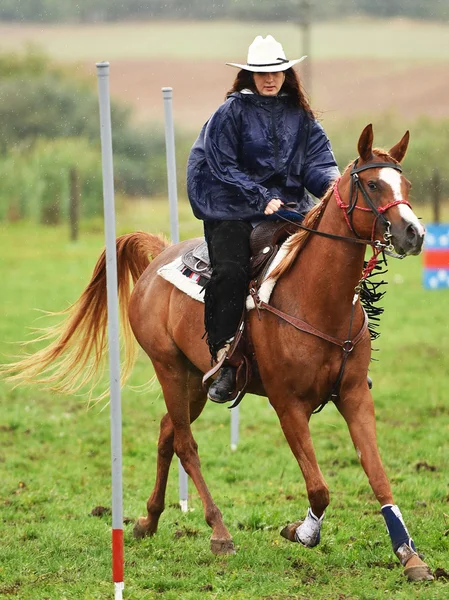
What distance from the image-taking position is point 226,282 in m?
6.30

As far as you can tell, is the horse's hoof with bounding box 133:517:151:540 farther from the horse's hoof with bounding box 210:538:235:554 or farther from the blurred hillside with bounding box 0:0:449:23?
the blurred hillside with bounding box 0:0:449:23

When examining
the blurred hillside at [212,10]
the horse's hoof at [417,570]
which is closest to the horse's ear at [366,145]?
the horse's hoof at [417,570]

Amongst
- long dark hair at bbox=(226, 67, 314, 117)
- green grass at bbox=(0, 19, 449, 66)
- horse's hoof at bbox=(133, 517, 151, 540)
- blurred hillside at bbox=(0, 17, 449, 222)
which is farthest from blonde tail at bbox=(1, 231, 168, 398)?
green grass at bbox=(0, 19, 449, 66)

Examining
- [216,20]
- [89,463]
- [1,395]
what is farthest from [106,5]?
[89,463]

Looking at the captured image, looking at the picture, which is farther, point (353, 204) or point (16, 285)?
point (16, 285)

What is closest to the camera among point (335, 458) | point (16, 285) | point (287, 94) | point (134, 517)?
point (287, 94)

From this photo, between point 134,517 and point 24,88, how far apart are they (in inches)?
1330

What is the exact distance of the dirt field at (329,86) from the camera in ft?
114

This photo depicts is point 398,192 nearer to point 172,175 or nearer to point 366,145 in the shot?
point 366,145

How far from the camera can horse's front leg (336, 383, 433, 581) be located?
5781mm

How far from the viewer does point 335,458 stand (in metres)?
9.58

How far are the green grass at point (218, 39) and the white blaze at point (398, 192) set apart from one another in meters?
A: 31.3

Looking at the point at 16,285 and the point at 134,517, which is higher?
the point at 134,517

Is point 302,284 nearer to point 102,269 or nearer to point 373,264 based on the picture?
point 373,264
